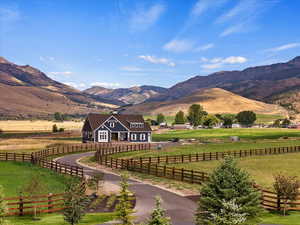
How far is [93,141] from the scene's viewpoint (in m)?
87.2

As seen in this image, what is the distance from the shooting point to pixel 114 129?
90.2m

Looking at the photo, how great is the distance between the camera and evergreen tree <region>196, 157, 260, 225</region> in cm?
1432

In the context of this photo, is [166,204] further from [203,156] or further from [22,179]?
[203,156]

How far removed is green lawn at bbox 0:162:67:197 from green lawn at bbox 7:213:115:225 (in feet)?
19.6

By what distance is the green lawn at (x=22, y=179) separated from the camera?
1121 inches

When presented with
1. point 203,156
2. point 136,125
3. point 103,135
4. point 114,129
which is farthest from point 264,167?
point 136,125

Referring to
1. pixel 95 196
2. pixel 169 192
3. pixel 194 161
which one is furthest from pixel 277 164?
pixel 95 196

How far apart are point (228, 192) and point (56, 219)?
11.0 metres

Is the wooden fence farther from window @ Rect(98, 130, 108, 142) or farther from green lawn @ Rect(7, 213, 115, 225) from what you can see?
window @ Rect(98, 130, 108, 142)

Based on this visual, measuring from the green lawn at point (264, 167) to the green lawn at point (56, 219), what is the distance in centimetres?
1811

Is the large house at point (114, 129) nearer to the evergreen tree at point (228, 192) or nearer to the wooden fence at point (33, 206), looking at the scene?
the wooden fence at point (33, 206)

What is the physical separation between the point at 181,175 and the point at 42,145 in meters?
47.3

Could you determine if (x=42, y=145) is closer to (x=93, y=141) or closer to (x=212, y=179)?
(x=93, y=141)

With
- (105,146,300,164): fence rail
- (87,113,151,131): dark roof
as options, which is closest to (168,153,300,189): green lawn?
(105,146,300,164): fence rail
